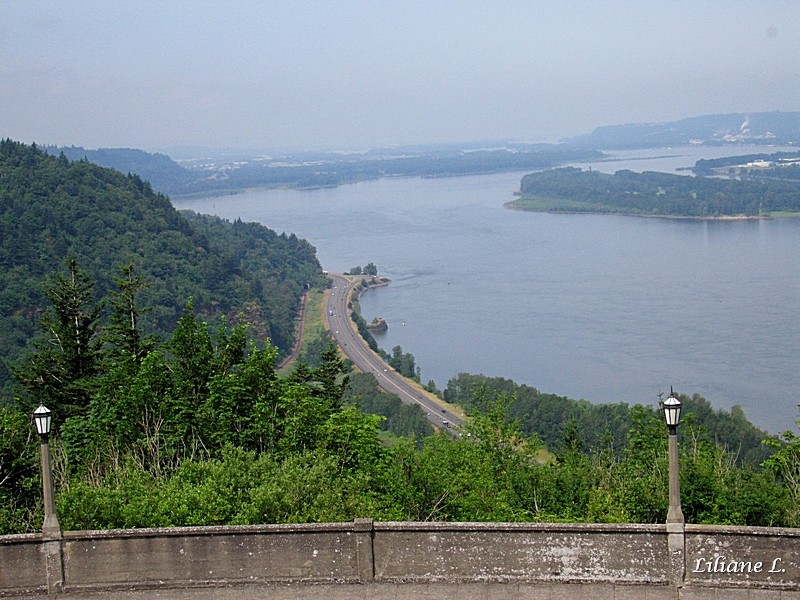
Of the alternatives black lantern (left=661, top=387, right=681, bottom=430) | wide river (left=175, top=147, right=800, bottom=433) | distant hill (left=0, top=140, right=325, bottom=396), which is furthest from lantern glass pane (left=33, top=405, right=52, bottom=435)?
distant hill (left=0, top=140, right=325, bottom=396)

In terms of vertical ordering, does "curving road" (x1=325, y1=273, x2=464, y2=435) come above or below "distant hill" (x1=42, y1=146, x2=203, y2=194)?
below

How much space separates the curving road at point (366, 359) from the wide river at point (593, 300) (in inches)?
62.9

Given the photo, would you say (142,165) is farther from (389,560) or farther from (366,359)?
(389,560)

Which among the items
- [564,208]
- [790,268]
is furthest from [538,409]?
[564,208]

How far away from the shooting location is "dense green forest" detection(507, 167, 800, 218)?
3868 inches

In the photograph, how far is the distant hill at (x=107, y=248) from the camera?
1780 inches

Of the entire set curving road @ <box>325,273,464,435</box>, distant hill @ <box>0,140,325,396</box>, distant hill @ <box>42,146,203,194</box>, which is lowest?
curving road @ <box>325,273,464,435</box>

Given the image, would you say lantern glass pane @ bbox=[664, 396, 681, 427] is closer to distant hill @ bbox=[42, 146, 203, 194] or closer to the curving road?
the curving road

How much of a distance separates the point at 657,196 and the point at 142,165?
102021mm

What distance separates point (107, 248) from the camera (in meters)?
51.0

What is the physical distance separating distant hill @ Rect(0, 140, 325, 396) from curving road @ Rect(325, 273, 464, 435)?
105 inches

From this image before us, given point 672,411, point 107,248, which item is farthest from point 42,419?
point 107,248

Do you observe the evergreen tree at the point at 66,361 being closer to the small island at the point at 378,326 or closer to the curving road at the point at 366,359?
the curving road at the point at 366,359

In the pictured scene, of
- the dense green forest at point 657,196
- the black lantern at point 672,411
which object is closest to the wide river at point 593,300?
the dense green forest at point 657,196
